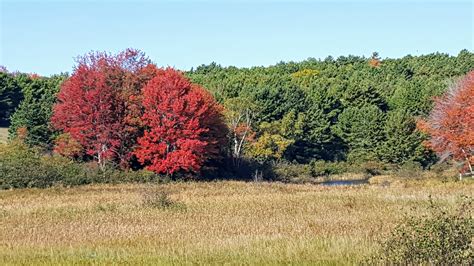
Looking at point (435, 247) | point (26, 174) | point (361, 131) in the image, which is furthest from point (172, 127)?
point (435, 247)

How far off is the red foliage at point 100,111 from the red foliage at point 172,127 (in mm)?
1521

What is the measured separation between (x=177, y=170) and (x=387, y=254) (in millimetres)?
40455

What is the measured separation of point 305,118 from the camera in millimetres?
74938

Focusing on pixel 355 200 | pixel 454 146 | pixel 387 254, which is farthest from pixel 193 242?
pixel 454 146

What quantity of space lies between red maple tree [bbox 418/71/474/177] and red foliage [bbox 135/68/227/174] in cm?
2075

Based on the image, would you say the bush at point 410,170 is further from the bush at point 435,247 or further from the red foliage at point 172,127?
the bush at point 435,247

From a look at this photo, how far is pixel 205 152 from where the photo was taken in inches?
1989

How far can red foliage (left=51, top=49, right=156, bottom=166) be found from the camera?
4991cm

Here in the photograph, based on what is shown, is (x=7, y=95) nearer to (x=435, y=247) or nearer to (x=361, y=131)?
(x=361, y=131)

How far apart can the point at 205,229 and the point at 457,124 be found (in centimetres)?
4016

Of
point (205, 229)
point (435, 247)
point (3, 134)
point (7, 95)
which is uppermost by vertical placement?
point (7, 95)

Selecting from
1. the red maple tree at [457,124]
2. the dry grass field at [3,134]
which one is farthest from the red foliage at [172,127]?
the dry grass field at [3,134]

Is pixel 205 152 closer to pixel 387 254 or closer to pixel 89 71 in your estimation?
pixel 89 71

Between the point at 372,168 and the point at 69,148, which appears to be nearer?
the point at 69,148
